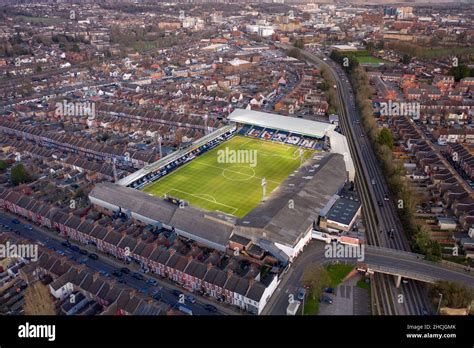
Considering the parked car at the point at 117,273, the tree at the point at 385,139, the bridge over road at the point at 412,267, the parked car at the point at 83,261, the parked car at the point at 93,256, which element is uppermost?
the tree at the point at 385,139

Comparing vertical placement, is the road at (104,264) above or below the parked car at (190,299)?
above

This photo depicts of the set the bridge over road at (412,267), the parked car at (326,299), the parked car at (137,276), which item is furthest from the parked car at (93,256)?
the bridge over road at (412,267)

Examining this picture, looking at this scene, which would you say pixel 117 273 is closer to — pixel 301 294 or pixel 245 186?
pixel 301 294

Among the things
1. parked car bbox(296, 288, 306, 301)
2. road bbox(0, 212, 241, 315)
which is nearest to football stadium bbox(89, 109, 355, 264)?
parked car bbox(296, 288, 306, 301)

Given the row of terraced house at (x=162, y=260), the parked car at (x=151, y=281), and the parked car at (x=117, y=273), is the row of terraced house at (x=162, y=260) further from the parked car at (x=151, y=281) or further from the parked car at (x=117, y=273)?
the parked car at (x=117, y=273)

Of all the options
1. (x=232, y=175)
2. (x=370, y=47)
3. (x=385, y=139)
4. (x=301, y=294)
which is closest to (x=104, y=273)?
(x=301, y=294)

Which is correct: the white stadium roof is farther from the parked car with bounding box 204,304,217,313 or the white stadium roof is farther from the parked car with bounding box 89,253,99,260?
the parked car with bounding box 89,253,99,260
